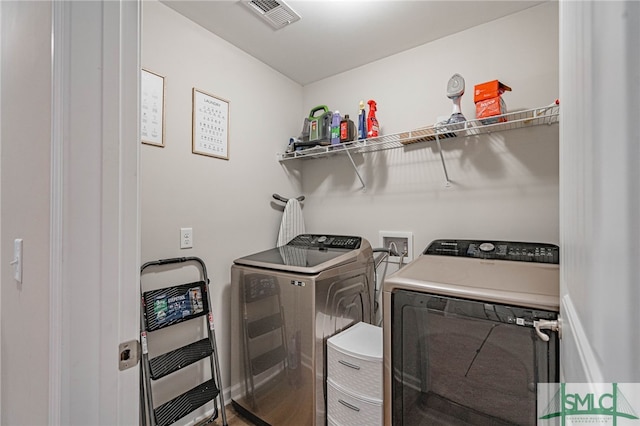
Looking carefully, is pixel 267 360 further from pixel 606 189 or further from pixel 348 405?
pixel 606 189

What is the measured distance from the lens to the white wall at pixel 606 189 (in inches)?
11.5

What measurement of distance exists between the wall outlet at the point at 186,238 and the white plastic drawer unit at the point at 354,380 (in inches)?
40.6

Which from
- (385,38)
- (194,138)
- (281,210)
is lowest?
(281,210)

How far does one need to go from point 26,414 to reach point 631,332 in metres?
1.29

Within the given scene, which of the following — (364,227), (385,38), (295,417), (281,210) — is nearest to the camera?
(295,417)

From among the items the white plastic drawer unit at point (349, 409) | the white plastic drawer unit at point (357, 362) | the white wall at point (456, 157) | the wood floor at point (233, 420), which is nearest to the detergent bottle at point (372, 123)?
the white wall at point (456, 157)

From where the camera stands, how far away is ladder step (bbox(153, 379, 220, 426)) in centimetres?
150

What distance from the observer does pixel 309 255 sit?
6.31 feet

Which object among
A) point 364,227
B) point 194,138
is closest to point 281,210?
point 364,227

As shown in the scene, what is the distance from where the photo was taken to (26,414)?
80cm

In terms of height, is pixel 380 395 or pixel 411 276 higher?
pixel 411 276

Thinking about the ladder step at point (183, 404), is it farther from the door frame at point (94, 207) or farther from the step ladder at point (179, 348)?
the door frame at point (94, 207)

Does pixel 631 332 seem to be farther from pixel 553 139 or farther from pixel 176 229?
pixel 176 229

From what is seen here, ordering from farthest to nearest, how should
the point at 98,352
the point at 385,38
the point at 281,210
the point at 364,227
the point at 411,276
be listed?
the point at 281,210 → the point at 364,227 → the point at 385,38 → the point at 411,276 → the point at 98,352
